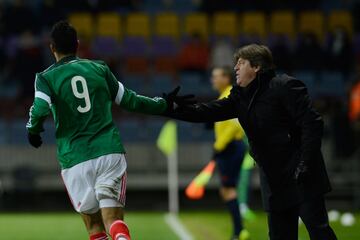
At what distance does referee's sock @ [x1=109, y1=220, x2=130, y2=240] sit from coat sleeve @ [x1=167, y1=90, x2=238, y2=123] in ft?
3.74

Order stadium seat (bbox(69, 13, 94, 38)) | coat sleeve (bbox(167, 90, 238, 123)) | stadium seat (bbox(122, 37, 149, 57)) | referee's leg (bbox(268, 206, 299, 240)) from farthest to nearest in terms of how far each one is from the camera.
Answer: stadium seat (bbox(69, 13, 94, 38))
stadium seat (bbox(122, 37, 149, 57))
coat sleeve (bbox(167, 90, 238, 123))
referee's leg (bbox(268, 206, 299, 240))

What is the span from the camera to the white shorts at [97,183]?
7.77 metres

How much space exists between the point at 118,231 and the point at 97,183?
1.45 ft

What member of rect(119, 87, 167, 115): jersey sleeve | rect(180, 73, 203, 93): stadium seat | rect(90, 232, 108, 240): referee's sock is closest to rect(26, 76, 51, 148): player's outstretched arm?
rect(119, 87, 167, 115): jersey sleeve

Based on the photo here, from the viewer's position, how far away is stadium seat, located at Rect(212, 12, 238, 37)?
23.0 meters

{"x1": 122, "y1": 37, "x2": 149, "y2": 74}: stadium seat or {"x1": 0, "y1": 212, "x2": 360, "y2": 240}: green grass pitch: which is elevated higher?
{"x1": 122, "y1": 37, "x2": 149, "y2": 74}: stadium seat

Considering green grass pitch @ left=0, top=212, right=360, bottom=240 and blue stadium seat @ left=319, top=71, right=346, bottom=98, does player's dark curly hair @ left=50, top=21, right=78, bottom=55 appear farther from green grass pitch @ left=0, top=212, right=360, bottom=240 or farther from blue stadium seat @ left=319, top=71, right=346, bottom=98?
blue stadium seat @ left=319, top=71, right=346, bottom=98

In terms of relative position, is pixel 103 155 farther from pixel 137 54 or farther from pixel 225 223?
pixel 137 54

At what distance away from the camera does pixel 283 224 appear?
7.59 metres

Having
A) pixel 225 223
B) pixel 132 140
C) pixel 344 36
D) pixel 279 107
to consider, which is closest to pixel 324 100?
pixel 344 36

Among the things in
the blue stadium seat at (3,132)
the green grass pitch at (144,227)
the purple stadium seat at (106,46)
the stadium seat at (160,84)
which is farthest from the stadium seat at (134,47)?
the green grass pitch at (144,227)

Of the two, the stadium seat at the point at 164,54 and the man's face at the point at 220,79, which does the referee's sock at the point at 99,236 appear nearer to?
the man's face at the point at 220,79

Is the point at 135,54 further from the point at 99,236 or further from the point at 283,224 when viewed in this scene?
the point at 283,224

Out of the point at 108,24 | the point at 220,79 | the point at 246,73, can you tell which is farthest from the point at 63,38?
the point at 108,24
